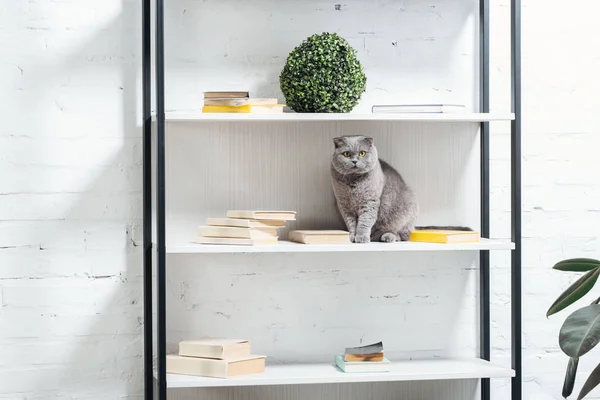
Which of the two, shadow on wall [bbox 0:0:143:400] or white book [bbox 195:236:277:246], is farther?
shadow on wall [bbox 0:0:143:400]

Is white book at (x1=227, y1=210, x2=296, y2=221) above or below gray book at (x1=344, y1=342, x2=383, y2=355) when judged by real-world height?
above

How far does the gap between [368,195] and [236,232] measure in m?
0.38

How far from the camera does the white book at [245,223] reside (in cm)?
177

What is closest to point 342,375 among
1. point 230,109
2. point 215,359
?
point 215,359

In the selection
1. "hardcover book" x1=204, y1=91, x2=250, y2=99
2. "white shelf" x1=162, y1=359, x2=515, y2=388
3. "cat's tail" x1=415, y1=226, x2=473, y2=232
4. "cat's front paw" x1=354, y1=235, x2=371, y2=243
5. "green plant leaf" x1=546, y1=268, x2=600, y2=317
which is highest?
"hardcover book" x1=204, y1=91, x2=250, y2=99

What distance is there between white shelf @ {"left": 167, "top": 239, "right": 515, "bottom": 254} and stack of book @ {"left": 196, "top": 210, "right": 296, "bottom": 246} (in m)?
0.03

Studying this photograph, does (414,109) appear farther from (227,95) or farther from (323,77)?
(227,95)

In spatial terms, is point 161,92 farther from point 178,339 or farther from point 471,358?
point 471,358

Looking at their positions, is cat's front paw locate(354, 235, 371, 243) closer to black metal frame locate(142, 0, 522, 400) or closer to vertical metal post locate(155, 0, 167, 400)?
black metal frame locate(142, 0, 522, 400)

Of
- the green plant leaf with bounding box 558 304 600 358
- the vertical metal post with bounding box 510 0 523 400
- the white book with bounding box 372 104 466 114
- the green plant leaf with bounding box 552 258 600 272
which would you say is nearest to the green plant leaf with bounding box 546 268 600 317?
the green plant leaf with bounding box 552 258 600 272

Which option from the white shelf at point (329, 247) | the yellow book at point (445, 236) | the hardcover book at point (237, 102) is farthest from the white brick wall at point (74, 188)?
the yellow book at point (445, 236)

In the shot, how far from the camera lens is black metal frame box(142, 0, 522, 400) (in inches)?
65.7

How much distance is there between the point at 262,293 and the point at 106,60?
80 cm

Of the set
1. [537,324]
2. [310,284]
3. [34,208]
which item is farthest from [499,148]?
[34,208]
